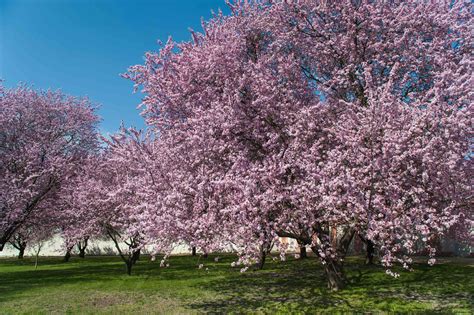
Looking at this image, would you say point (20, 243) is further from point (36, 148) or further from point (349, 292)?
point (349, 292)

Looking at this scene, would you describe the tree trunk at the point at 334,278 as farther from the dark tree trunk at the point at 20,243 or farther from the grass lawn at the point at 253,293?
the dark tree trunk at the point at 20,243

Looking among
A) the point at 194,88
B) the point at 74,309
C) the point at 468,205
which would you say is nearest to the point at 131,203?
the point at 74,309

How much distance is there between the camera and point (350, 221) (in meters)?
11.1

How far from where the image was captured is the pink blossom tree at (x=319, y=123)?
10.4 m

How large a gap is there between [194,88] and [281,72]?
3061 mm

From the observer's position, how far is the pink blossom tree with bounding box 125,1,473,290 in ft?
34.2

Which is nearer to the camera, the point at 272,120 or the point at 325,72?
the point at 272,120

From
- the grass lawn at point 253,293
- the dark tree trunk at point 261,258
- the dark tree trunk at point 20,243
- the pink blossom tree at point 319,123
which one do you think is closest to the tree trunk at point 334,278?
the pink blossom tree at point 319,123

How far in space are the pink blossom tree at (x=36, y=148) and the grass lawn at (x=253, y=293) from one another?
431 cm

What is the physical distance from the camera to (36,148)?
23.5 meters

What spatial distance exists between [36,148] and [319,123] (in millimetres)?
17527

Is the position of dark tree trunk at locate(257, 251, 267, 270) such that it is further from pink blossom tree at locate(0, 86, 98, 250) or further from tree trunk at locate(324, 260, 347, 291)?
pink blossom tree at locate(0, 86, 98, 250)

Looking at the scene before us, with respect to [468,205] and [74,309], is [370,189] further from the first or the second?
[74,309]

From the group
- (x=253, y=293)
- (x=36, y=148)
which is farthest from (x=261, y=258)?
(x=36, y=148)
